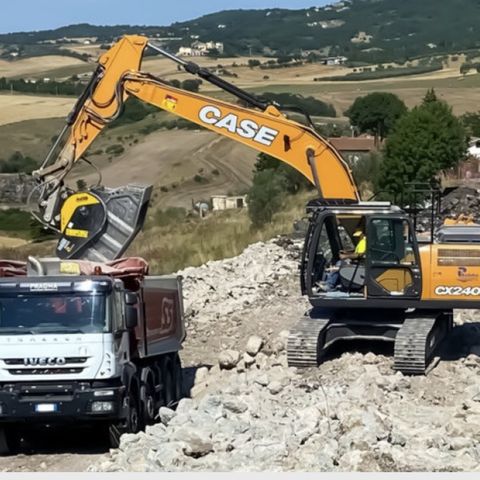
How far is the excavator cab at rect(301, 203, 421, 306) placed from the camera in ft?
57.7

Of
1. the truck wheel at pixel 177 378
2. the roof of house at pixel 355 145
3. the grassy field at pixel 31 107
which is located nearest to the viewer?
the truck wheel at pixel 177 378

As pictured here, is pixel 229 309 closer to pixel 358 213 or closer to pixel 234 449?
pixel 358 213

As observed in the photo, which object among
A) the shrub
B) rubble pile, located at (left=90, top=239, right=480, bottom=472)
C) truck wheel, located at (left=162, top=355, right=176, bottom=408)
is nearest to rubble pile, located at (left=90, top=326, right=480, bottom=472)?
rubble pile, located at (left=90, top=239, right=480, bottom=472)

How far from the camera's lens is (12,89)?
455 ft

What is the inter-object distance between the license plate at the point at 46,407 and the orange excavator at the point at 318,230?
4237 millimetres

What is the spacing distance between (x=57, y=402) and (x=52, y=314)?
44.2 inches

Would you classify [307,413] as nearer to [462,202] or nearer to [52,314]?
[52,314]

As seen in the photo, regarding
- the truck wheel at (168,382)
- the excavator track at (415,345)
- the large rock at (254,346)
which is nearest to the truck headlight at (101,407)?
the truck wheel at (168,382)

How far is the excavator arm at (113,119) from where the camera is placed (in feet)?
64.5

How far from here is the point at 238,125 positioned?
20078 millimetres

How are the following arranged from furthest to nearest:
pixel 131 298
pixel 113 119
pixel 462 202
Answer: pixel 462 202
pixel 113 119
pixel 131 298

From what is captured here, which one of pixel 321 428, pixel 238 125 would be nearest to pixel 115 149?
pixel 238 125

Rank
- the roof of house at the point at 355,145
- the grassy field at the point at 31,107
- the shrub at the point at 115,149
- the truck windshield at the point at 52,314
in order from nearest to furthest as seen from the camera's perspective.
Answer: the truck windshield at the point at 52,314, the roof of house at the point at 355,145, the shrub at the point at 115,149, the grassy field at the point at 31,107

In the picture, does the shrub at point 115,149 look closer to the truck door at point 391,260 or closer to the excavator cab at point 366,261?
the excavator cab at point 366,261
